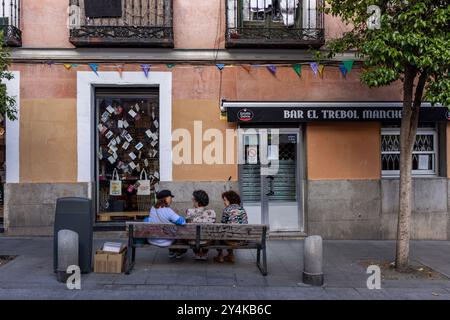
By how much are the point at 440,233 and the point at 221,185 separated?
5144mm

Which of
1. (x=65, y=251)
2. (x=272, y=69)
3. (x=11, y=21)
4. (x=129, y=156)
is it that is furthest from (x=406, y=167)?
(x=11, y=21)

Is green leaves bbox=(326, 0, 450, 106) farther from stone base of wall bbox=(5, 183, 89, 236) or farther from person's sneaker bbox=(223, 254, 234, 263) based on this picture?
stone base of wall bbox=(5, 183, 89, 236)

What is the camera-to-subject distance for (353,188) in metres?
10.6

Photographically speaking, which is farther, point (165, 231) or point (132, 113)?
point (132, 113)

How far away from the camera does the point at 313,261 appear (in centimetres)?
689

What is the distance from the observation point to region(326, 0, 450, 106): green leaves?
694 cm

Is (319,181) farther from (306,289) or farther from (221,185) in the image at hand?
(306,289)

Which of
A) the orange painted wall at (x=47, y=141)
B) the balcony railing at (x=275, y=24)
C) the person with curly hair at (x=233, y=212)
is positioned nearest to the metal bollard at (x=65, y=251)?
the person with curly hair at (x=233, y=212)

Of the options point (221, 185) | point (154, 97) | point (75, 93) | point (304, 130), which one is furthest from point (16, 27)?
point (304, 130)

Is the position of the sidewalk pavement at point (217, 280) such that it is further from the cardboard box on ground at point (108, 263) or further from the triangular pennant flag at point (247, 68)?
the triangular pennant flag at point (247, 68)

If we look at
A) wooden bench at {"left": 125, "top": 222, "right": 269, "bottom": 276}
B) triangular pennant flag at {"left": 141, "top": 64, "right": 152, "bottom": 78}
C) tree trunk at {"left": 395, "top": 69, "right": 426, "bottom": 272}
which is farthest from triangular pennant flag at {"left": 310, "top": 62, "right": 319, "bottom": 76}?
wooden bench at {"left": 125, "top": 222, "right": 269, "bottom": 276}

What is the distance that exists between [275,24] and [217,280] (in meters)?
6.46

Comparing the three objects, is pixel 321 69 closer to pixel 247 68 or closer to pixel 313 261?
pixel 247 68

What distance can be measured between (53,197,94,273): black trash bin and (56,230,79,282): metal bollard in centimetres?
33
